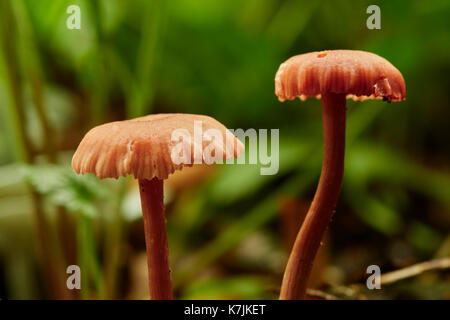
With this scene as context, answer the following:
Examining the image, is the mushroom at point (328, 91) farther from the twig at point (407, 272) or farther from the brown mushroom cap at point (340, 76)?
the twig at point (407, 272)

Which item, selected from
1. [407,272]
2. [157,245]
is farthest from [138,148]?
[407,272]

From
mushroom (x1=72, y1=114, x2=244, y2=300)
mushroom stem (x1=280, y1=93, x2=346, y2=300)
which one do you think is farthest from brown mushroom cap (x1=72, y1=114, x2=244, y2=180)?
mushroom stem (x1=280, y1=93, x2=346, y2=300)

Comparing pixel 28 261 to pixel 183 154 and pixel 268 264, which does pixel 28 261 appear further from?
pixel 183 154

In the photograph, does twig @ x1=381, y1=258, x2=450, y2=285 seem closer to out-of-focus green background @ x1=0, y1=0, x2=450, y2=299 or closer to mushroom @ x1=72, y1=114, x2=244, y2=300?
out-of-focus green background @ x1=0, y1=0, x2=450, y2=299

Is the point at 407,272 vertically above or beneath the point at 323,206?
beneath

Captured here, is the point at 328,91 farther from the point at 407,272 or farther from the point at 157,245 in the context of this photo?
the point at 407,272

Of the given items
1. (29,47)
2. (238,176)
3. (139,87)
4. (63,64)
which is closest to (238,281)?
(238,176)
